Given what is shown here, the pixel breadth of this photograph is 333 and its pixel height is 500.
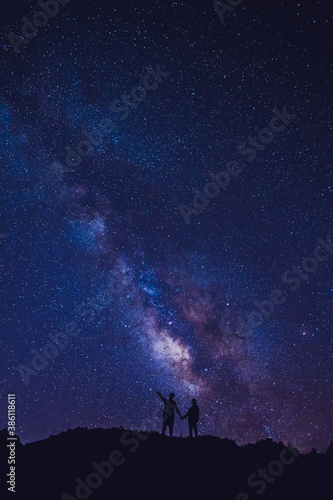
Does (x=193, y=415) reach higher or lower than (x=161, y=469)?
higher

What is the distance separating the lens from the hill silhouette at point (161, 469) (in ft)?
43.6

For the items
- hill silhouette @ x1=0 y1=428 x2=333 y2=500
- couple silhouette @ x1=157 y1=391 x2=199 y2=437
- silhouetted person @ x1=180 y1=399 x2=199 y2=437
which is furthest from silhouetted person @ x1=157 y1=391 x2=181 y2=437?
hill silhouette @ x1=0 y1=428 x2=333 y2=500

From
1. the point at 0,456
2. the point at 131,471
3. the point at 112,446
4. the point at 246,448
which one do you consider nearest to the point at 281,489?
the point at 246,448

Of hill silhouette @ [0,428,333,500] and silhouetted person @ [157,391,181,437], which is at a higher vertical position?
silhouetted person @ [157,391,181,437]

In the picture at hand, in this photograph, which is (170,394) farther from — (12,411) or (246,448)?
(12,411)

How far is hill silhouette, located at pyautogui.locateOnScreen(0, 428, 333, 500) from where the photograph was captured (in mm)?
13281

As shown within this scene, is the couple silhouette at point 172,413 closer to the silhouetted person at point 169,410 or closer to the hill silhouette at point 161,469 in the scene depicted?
the silhouetted person at point 169,410

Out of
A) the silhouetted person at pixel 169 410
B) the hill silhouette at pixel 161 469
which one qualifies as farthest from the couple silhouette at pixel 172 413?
the hill silhouette at pixel 161 469

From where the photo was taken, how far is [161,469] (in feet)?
45.5

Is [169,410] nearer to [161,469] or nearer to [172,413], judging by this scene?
[172,413]

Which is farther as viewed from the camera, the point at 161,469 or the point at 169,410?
the point at 169,410

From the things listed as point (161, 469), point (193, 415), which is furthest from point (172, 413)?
point (161, 469)

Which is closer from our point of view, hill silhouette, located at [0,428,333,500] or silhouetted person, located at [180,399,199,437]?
hill silhouette, located at [0,428,333,500]

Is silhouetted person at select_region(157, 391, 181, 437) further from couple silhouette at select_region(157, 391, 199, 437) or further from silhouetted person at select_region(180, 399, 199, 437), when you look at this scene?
silhouetted person at select_region(180, 399, 199, 437)
